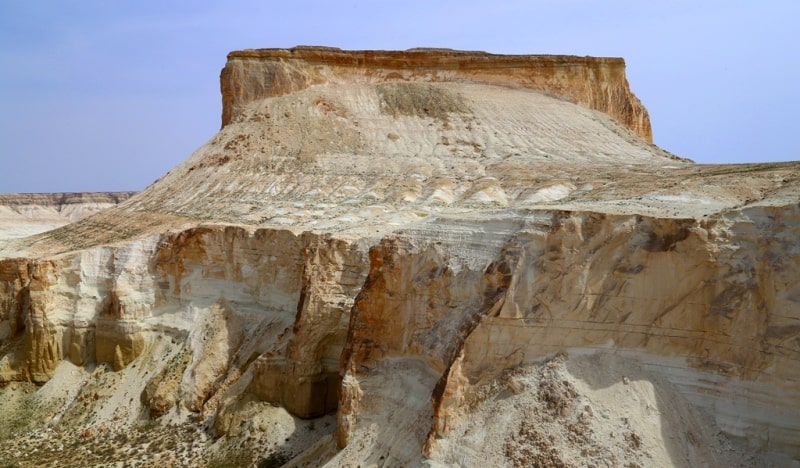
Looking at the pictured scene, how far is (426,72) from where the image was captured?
1444 inches

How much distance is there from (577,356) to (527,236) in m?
2.42


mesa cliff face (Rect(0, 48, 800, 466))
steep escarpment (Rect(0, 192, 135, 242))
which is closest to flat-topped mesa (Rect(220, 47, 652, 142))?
mesa cliff face (Rect(0, 48, 800, 466))

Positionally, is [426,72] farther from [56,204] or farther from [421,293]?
[56,204]

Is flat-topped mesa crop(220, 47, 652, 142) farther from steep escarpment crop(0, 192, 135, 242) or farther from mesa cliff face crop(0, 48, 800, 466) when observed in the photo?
steep escarpment crop(0, 192, 135, 242)

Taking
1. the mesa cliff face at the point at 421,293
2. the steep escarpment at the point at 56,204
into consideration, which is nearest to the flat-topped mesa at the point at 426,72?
the mesa cliff face at the point at 421,293

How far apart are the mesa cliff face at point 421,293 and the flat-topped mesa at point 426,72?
0.28 metres

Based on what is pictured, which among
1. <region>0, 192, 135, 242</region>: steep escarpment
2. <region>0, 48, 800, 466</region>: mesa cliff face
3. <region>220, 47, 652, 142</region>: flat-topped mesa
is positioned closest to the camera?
<region>0, 48, 800, 466</region>: mesa cliff face

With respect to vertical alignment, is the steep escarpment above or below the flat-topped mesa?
below

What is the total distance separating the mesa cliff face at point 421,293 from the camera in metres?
10.6

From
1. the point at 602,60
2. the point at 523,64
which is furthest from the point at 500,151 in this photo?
the point at 602,60

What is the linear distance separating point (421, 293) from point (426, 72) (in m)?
25.1

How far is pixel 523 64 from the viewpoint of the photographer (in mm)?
36500

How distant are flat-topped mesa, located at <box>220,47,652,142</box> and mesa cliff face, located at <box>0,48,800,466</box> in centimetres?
28

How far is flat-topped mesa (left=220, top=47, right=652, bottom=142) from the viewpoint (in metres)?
33.5
